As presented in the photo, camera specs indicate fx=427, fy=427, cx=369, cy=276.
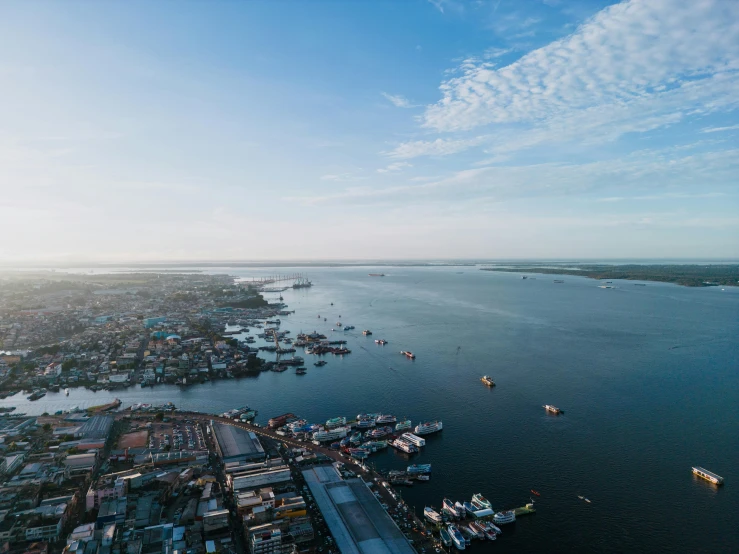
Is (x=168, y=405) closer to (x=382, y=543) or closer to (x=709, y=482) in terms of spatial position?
(x=382, y=543)

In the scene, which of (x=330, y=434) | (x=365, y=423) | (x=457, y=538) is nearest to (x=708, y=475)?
(x=457, y=538)

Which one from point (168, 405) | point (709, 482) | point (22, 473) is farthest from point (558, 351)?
point (22, 473)

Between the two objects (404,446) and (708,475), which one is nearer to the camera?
(708,475)

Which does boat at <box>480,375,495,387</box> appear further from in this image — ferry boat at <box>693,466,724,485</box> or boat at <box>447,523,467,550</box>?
boat at <box>447,523,467,550</box>

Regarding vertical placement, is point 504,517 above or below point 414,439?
below

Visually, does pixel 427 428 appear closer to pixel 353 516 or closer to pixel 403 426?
pixel 403 426

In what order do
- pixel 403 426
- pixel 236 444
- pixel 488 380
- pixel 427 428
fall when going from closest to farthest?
1. pixel 236 444
2. pixel 427 428
3. pixel 403 426
4. pixel 488 380

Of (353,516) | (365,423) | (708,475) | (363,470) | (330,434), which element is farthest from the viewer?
(365,423)

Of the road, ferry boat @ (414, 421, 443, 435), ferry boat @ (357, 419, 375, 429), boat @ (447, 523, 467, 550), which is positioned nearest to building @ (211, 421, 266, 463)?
the road
